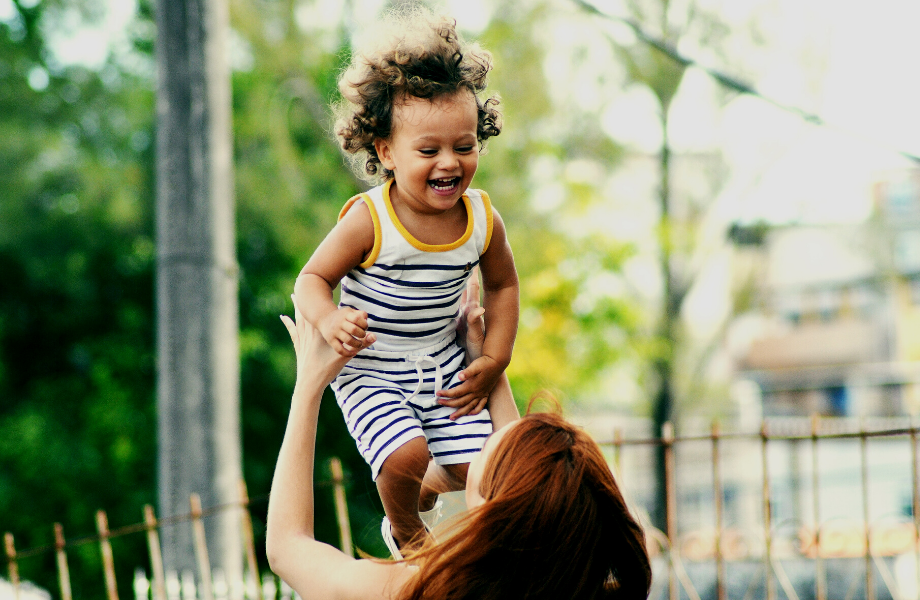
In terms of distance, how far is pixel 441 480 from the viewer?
1576 millimetres

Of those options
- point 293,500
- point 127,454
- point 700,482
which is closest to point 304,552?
point 293,500

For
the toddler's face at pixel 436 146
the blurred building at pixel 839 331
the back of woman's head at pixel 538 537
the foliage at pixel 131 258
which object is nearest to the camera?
the back of woman's head at pixel 538 537

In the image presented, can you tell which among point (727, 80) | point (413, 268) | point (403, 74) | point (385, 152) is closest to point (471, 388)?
point (413, 268)

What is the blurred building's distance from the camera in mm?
19953

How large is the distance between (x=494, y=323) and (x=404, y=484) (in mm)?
347

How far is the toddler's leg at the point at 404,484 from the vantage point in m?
1.41

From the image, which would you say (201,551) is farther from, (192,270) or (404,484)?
(404,484)

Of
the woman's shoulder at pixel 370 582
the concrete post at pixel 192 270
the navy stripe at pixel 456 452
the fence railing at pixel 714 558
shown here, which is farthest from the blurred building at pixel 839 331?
the woman's shoulder at pixel 370 582

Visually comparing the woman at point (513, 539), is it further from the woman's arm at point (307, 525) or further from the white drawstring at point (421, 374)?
the white drawstring at point (421, 374)

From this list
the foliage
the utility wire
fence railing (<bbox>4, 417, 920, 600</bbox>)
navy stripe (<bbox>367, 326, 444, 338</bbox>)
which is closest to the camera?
navy stripe (<bbox>367, 326, 444, 338</bbox>)

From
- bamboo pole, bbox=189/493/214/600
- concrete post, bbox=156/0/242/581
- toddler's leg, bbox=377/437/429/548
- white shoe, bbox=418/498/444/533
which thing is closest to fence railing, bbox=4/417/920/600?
bamboo pole, bbox=189/493/214/600

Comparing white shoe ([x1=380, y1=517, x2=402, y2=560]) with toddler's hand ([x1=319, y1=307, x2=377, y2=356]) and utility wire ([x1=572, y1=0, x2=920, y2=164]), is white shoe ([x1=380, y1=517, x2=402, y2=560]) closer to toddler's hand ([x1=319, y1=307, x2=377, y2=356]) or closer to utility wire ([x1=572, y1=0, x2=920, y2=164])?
toddler's hand ([x1=319, y1=307, x2=377, y2=356])

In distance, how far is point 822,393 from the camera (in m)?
22.0

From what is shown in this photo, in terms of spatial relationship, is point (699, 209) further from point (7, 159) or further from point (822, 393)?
point (822, 393)
